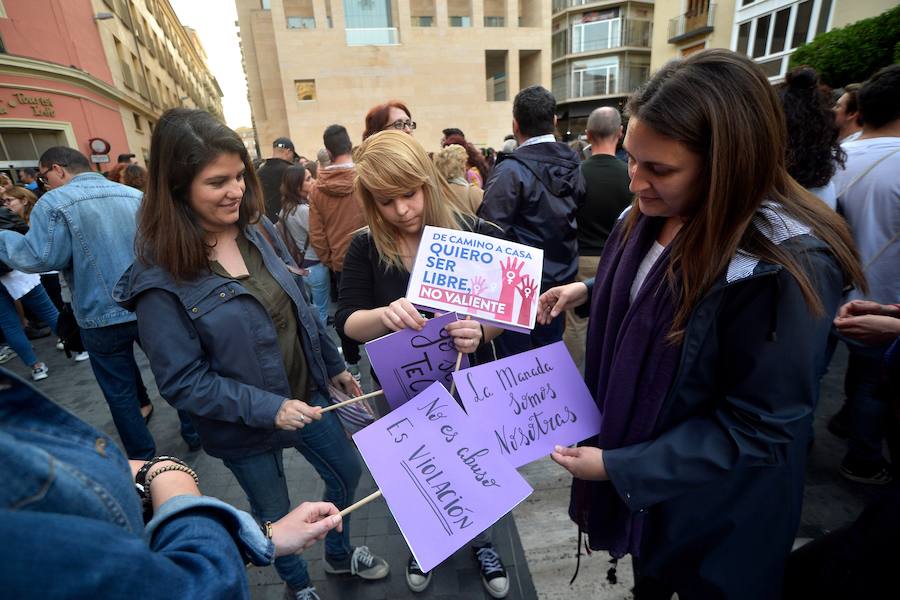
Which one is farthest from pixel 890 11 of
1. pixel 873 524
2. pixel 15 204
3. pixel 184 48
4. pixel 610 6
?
pixel 184 48

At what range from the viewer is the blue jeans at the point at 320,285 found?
4.64m

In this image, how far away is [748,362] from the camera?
1000mm

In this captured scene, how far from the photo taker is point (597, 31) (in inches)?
1217

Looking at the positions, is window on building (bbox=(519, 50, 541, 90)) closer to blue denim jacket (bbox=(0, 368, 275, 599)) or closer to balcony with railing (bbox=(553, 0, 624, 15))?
balcony with railing (bbox=(553, 0, 624, 15))

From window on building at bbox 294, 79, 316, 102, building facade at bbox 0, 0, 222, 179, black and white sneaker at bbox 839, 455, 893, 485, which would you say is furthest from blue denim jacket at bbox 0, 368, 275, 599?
window on building at bbox 294, 79, 316, 102

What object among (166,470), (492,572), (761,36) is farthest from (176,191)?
(761,36)

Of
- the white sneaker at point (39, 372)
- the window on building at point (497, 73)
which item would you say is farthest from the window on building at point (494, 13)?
the white sneaker at point (39, 372)

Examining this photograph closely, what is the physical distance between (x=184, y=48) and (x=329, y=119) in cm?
2892

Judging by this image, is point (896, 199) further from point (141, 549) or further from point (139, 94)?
point (139, 94)

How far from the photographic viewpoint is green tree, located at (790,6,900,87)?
12133 mm

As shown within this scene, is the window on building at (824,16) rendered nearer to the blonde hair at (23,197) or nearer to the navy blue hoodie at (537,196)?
the navy blue hoodie at (537,196)

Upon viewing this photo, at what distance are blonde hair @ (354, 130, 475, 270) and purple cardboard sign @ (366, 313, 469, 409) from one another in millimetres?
429

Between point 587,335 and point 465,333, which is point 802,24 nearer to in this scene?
point 587,335

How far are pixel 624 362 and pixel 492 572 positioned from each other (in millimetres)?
1463
